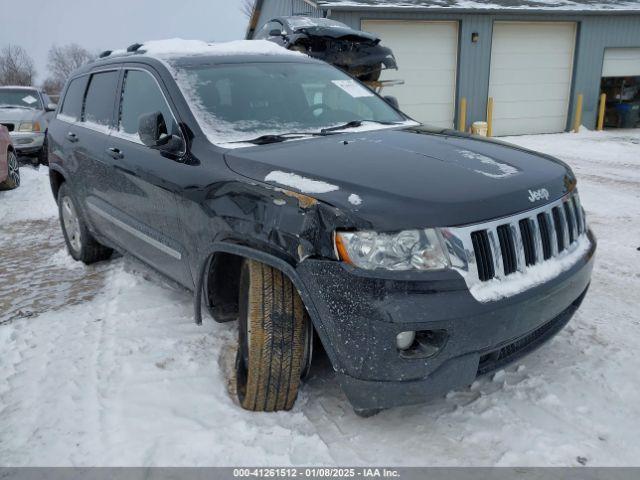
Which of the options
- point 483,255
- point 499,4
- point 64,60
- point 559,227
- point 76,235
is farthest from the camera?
point 64,60

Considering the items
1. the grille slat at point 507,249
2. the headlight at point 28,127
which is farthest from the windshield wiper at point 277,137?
the headlight at point 28,127

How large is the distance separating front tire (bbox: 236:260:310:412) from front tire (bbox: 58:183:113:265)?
2811 millimetres

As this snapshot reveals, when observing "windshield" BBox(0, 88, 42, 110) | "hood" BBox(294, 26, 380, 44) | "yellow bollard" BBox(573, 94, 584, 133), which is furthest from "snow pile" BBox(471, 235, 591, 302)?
"yellow bollard" BBox(573, 94, 584, 133)

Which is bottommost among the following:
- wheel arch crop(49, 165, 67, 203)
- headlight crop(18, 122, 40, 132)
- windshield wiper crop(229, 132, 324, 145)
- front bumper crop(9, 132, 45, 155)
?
front bumper crop(9, 132, 45, 155)

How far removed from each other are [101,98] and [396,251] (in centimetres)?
324

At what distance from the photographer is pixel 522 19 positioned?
1474cm

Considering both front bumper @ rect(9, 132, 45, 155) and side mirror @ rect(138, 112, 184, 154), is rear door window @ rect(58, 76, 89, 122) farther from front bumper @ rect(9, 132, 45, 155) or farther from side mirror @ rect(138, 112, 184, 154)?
front bumper @ rect(9, 132, 45, 155)

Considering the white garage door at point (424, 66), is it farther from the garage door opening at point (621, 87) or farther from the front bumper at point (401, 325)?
the front bumper at point (401, 325)

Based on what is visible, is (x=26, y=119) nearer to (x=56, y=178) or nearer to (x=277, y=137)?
(x=56, y=178)

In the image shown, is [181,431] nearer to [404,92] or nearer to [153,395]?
[153,395]

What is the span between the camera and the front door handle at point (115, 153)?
3.66 metres

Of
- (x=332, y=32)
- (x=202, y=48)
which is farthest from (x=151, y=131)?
(x=332, y=32)

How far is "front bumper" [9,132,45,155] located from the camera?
34.0 feet

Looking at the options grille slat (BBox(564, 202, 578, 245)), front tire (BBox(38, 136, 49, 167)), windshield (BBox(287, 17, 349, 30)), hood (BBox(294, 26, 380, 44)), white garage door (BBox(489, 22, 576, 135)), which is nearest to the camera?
grille slat (BBox(564, 202, 578, 245))
